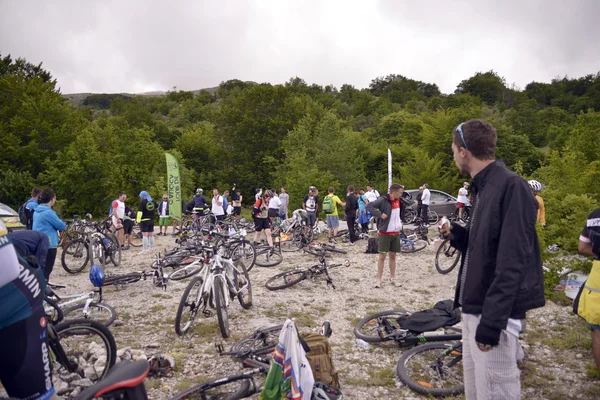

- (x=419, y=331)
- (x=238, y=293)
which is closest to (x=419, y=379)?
(x=419, y=331)

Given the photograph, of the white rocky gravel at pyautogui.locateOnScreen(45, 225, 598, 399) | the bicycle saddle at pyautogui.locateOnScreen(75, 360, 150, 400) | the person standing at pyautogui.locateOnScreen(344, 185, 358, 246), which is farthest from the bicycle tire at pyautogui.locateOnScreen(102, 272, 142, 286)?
the person standing at pyautogui.locateOnScreen(344, 185, 358, 246)

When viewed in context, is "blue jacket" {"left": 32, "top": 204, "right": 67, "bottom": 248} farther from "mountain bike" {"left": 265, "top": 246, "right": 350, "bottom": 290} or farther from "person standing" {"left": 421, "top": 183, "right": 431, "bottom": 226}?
"person standing" {"left": 421, "top": 183, "right": 431, "bottom": 226}

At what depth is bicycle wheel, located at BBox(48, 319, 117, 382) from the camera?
3.88 meters

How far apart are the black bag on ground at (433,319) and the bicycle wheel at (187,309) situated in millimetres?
2963

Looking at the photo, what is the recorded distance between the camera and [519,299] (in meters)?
2.17

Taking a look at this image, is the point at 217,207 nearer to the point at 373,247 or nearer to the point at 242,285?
the point at 373,247

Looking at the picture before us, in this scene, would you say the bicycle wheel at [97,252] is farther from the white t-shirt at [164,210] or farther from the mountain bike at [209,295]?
the white t-shirt at [164,210]

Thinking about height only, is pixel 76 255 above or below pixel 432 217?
below

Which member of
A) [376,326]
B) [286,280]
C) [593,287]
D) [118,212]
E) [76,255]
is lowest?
[376,326]

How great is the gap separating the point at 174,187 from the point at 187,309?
8855 millimetres

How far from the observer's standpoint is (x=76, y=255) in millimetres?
10352

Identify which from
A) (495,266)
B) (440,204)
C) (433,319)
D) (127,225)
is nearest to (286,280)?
(433,319)

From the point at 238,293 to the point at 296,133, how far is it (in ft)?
96.8

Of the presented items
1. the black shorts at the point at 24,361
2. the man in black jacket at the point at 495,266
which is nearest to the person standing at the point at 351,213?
the man in black jacket at the point at 495,266
